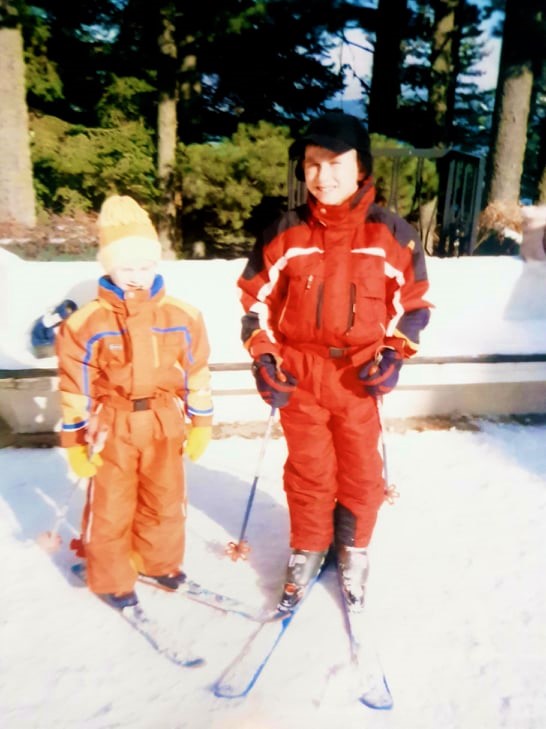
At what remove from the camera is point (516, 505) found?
11.3 ft

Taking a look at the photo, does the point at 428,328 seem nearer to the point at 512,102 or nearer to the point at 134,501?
the point at 134,501

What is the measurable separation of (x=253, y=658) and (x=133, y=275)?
1.49 m

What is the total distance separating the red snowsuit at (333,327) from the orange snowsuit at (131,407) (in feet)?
1.02

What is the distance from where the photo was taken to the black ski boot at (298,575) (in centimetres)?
260

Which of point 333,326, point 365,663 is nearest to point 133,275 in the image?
point 333,326

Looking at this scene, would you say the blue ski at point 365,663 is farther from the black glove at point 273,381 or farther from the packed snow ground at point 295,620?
the black glove at point 273,381

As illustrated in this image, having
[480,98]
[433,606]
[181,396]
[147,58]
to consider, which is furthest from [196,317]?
[480,98]

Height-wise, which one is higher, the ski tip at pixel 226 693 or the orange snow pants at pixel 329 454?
the orange snow pants at pixel 329 454

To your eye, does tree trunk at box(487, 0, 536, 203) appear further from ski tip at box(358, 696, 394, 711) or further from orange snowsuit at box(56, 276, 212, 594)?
ski tip at box(358, 696, 394, 711)

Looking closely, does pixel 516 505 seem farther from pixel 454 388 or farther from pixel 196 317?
pixel 196 317

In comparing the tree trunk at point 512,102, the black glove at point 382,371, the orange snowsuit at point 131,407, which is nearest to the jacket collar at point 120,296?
the orange snowsuit at point 131,407

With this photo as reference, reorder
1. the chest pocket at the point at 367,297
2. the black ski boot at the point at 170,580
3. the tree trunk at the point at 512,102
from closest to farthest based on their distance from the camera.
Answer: the chest pocket at the point at 367,297 → the black ski boot at the point at 170,580 → the tree trunk at the point at 512,102

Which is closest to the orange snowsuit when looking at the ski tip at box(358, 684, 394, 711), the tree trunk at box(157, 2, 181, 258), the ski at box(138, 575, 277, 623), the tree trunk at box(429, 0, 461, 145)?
the ski at box(138, 575, 277, 623)

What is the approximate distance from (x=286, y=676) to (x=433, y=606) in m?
0.75
